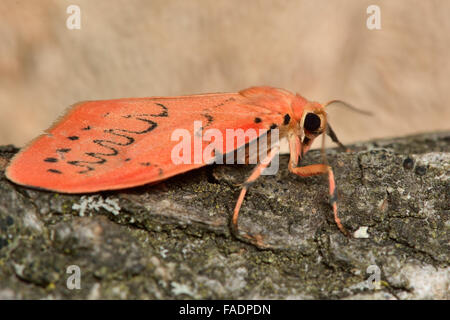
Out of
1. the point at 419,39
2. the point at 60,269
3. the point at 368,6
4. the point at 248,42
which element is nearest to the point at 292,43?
the point at 248,42

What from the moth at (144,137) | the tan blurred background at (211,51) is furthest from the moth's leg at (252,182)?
the tan blurred background at (211,51)

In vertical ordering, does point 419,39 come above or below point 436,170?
above

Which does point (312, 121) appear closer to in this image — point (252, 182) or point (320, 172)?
point (320, 172)

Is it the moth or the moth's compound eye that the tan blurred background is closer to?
the moth

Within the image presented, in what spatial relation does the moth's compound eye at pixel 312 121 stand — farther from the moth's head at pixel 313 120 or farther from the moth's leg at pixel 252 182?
the moth's leg at pixel 252 182

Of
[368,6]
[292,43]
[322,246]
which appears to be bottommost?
[322,246]

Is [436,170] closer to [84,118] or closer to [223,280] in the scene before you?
[223,280]
